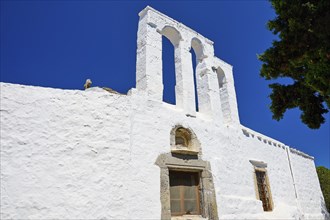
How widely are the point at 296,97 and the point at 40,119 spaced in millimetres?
4925

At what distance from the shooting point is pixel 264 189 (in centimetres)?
827

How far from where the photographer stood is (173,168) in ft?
18.7

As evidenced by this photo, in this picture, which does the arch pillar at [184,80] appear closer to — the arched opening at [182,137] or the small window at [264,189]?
the arched opening at [182,137]

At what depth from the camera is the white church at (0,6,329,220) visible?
4.29m

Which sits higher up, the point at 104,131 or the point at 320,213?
the point at 104,131

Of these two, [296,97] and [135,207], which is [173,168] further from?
[296,97]

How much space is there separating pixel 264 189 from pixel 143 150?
492 cm

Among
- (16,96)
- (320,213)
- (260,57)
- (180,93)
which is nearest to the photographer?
(16,96)

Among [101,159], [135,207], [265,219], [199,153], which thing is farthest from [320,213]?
[101,159]

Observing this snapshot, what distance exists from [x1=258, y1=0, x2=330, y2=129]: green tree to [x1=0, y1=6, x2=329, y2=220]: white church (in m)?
2.11

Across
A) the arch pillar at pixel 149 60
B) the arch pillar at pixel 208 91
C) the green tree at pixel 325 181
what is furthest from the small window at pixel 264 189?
the green tree at pixel 325 181

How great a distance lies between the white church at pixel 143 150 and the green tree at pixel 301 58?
2.11m

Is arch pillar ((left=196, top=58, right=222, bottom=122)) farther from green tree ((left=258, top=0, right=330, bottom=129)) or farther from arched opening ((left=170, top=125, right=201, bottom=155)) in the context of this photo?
green tree ((left=258, top=0, right=330, bottom=129))

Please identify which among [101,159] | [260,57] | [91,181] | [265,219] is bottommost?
[265,219]
